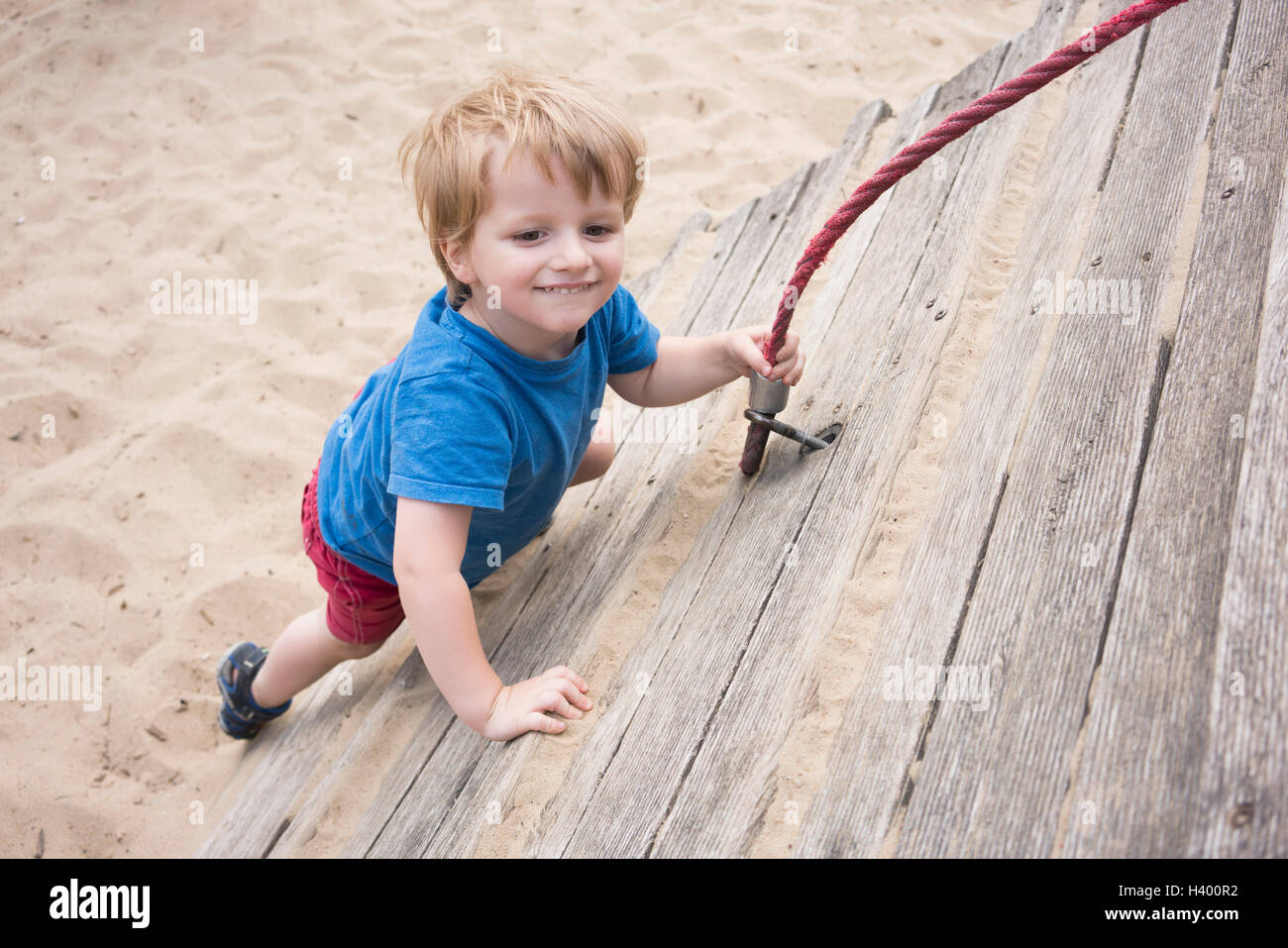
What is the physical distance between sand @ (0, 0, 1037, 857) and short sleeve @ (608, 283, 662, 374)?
0.29 metres

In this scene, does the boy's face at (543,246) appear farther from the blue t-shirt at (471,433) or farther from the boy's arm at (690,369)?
the boy's arm at (690,369)

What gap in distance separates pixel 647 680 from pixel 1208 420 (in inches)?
38.4

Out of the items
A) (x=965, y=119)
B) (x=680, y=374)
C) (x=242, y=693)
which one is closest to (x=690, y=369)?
(x=680, y=374)

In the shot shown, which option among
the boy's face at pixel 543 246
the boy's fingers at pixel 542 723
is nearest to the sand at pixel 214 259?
the boy's fingers at pixel 542 723

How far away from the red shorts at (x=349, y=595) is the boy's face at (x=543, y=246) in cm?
83

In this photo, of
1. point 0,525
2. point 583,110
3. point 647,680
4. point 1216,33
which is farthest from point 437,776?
point 1216,33

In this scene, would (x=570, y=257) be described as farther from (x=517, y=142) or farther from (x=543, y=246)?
(x=517, y=142)

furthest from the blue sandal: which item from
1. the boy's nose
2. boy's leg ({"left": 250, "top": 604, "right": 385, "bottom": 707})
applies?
the boy's nose

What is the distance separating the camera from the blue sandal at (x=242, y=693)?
2.46 metres

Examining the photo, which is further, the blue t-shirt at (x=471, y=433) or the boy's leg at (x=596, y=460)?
the boy's leg at (x=596, y=460)

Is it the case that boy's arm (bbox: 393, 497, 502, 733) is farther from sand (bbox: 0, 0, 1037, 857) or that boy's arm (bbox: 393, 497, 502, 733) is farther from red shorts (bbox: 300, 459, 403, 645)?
red shorts (bbox: 300, 459, 403, 645)

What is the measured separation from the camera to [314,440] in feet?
10.7

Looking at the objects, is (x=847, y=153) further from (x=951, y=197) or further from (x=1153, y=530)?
(x=1153, y=530)

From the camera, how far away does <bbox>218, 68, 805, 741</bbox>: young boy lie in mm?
1562
